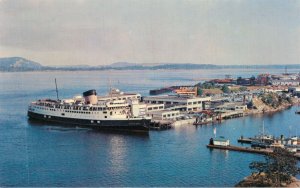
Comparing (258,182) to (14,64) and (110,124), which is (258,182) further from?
(14,64)

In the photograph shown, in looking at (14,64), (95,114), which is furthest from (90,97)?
(14,64)

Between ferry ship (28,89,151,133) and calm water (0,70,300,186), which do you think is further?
ferry ship (28,89,151,133)

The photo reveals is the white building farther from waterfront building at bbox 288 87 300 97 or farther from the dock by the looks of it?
the dock

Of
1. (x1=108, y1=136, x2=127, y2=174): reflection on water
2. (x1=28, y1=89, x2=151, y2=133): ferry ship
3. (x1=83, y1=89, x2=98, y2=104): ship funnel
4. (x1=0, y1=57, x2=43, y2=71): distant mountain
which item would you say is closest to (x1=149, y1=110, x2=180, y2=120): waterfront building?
(x1=28, y1=89, x2=151, y2=133): ferry ship

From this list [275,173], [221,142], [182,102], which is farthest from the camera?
[182,102]

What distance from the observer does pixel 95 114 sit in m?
9.66

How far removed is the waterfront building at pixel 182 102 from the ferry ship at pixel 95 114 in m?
1.66

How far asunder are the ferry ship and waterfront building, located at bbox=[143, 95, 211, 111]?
5.44 ft

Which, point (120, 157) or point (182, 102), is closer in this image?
point (120, 157)

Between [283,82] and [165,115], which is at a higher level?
[283,82]

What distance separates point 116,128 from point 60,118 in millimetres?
1693

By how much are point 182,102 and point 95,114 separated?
3119mm

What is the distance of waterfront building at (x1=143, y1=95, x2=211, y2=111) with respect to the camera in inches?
467

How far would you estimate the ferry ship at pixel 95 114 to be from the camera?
9.19 m
